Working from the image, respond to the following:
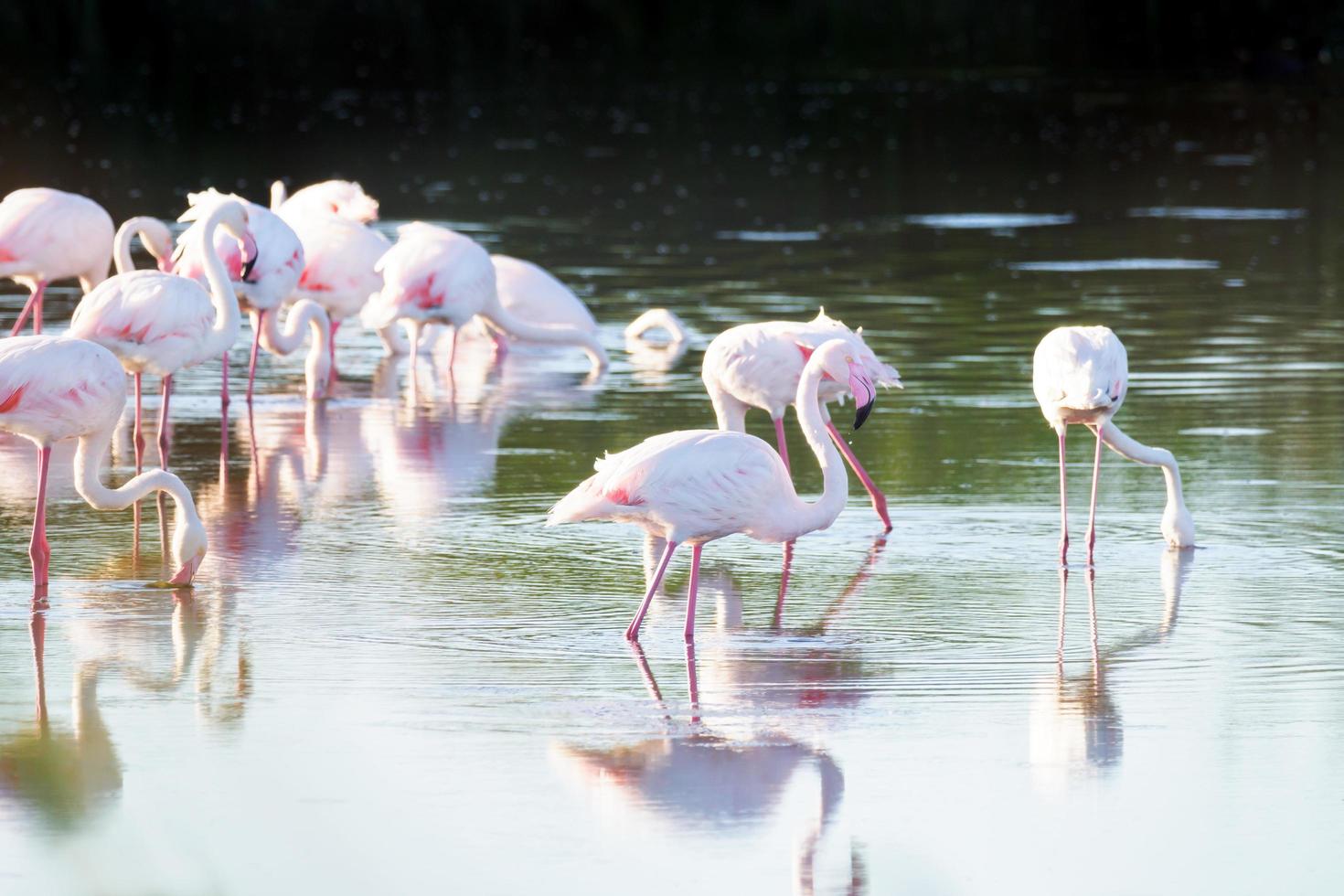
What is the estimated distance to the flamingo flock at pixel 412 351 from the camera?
6.94 m

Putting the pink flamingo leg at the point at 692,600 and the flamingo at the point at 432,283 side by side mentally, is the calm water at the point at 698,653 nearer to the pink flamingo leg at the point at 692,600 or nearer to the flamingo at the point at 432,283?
the pink flamingo leg at the point at 692,600

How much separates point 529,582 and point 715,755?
2.22m

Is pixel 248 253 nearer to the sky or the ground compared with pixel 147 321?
nearer to the sky

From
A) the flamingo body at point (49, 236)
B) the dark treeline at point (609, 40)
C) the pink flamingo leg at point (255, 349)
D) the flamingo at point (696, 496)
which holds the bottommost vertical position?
the flamingo at point (696, 496)

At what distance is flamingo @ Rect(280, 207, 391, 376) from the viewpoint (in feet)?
43.3

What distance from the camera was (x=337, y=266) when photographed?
1326 centimetres

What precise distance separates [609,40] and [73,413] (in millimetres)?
46404

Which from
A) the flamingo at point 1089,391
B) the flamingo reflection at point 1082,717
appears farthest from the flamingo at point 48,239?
the flamingo reflection at point 1082,717

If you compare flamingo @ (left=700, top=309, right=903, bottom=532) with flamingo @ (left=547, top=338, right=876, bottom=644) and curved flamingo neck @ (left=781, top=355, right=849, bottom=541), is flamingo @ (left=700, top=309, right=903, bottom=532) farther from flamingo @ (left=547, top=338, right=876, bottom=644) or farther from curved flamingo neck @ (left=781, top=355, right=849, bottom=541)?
flamingo @ (left=547, top=338, right=876, bottom=644)

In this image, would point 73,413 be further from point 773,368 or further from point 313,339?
point 313,339

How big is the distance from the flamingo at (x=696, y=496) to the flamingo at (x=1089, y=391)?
140 cm

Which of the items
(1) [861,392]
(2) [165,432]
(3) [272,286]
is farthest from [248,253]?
(1) [861,392]

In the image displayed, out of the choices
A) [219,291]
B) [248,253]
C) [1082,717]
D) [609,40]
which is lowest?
[1082,717]

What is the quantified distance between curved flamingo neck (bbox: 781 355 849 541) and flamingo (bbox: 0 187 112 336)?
6466 millimetres
